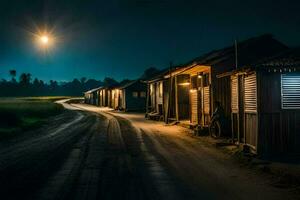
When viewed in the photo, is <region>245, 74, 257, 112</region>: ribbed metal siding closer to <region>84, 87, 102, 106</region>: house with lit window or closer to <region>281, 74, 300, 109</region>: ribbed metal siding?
<region>281, 74, 300, 109</region>: ribbed metal siding

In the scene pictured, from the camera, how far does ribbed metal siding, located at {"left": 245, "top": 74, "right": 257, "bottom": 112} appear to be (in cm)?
1338

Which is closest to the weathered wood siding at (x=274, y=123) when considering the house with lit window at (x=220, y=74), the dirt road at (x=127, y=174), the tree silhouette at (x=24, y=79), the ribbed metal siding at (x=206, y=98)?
the dirt road at (x=127, y=174)

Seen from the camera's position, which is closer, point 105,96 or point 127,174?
point 127,174

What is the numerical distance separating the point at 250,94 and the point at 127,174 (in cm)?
609

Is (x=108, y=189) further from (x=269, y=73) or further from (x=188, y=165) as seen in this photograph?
(x=269, y=73)

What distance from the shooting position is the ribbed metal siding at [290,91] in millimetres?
12977

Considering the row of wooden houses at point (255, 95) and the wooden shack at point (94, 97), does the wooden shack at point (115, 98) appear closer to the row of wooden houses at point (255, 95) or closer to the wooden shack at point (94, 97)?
the wooden shack at point (94, 97)

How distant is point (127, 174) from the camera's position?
32.7 feet

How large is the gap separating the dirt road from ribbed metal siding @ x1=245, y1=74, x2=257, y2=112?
6.58 ft

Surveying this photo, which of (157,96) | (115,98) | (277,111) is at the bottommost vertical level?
(277,111)

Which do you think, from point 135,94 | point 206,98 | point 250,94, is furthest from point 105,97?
point 250,94

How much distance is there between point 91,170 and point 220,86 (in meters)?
11.1

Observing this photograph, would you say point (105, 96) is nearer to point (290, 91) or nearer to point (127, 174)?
point (290, 91)

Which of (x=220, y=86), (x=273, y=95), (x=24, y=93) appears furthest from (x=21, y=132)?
(x=24, y=93)
